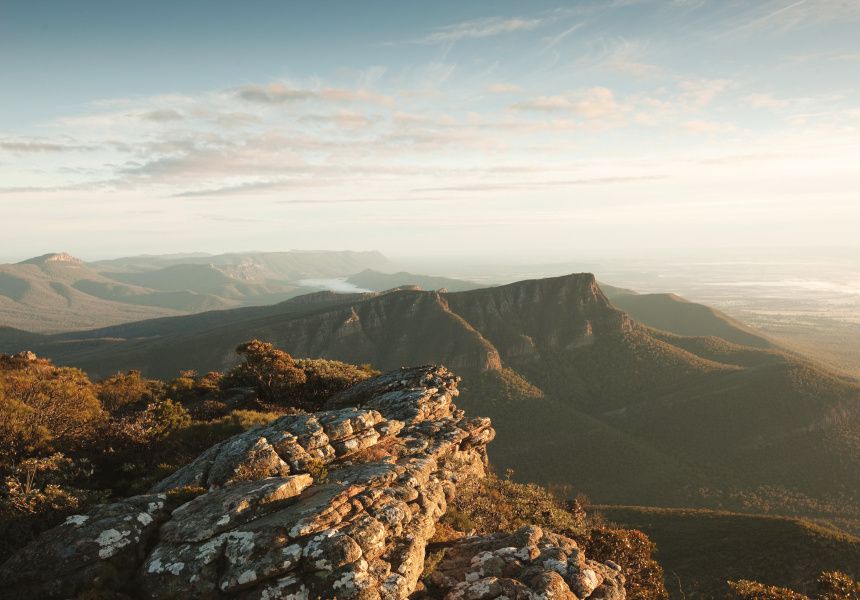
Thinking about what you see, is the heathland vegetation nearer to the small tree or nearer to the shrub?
the shrub

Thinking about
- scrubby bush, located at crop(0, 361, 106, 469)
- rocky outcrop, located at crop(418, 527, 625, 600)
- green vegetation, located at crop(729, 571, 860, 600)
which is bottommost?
green vegetation, located at crop(729, 571, 860, 600)

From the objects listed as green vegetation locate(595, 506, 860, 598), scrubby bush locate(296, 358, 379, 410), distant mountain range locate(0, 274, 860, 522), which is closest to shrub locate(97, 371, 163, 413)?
scrubby bush locate(296, 358, 379, 410)

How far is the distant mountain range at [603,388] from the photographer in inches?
3839

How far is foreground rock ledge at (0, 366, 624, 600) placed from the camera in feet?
46.5

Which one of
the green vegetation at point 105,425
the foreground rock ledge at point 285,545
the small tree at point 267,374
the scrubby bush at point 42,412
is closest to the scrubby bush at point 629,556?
the foreground rock ledge at point 285,545

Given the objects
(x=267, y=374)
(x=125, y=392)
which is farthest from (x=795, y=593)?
(x=125, y=392)

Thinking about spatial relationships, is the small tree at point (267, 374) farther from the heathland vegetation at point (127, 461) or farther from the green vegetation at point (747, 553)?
the green vegetation at point (747, 553)

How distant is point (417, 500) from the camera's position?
748 inches

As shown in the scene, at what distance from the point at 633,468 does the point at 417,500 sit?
99676 mm

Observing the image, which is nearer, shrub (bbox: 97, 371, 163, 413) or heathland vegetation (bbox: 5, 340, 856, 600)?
heathland vegetation (bbox: 5, 340, 856, 600)

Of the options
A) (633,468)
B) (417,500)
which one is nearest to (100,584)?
(417,500)

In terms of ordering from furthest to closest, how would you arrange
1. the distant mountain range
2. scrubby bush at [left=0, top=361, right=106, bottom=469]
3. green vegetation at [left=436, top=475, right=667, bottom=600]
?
the distant mountain range < scrubby bush at [left=0, top=361, right=106, bottom=469] < green vegetation at [left=436, top=475, right=667, bottom=600]

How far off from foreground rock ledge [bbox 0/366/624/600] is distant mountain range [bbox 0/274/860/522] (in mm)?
84597

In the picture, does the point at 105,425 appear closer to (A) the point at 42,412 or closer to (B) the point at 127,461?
(A) the point at 42,412
